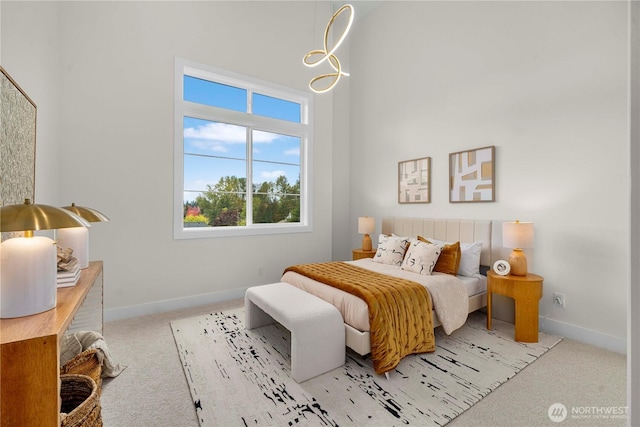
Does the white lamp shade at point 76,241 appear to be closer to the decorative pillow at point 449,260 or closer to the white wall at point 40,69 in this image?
the white wall at point 40,69

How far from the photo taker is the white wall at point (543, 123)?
8.13 ft

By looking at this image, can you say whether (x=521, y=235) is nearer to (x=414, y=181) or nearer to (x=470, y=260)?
(x=470, y=260)

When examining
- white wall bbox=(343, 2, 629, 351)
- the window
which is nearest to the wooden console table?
the window

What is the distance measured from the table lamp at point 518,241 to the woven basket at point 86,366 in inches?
129

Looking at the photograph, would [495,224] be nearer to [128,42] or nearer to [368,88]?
[368,88]

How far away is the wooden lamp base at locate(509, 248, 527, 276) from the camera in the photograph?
106 inches

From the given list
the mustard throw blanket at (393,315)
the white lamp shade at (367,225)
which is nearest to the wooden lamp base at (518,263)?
the mustard throw blanket at (393,315)

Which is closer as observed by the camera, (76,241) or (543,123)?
(76,241)

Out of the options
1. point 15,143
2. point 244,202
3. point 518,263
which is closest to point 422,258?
point 518,263

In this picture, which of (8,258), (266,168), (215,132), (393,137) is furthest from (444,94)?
(8,258)

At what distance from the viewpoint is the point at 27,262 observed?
1.22 meters

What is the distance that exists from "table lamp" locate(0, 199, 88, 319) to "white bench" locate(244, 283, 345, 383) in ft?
4.35

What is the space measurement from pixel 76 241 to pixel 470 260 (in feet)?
11.2

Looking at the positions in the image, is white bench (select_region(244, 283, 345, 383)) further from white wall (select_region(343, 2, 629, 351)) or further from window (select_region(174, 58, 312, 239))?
white wall (select_region(343, 2, 629, 351))
